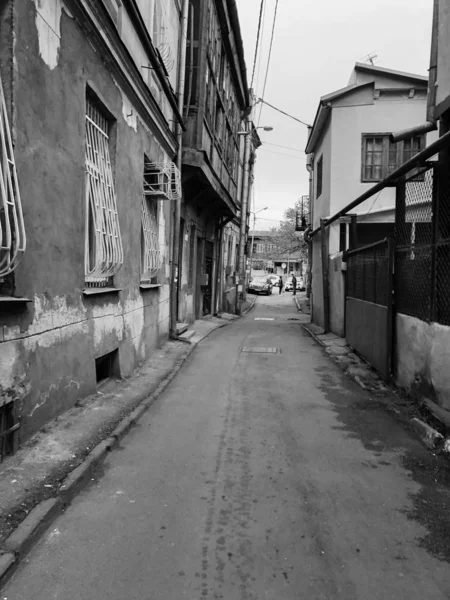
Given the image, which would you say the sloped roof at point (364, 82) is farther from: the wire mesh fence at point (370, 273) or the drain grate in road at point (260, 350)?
the drain grate in road at point (260, 350)

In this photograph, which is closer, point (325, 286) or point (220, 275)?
point (325, 286)

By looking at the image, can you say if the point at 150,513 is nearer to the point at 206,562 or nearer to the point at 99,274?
the point at 206,562

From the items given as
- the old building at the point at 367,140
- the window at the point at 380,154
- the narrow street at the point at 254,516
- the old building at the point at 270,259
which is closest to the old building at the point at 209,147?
the old building at the point at 367,140

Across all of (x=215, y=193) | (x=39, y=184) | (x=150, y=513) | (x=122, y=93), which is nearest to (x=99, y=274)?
(x=39, y=184)

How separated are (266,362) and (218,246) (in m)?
11.2

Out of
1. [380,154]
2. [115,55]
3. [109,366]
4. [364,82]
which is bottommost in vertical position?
[109,366]

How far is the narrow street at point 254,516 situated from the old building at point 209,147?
7.77m

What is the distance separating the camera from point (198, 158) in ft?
38.3

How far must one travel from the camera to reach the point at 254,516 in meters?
3.48

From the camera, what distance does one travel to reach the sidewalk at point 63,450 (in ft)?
10.7

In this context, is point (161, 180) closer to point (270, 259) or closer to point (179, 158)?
point (179, 158)

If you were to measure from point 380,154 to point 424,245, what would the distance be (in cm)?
1035

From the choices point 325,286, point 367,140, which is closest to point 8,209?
point 325,286

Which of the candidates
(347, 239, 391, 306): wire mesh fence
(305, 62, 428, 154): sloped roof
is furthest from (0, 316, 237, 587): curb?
(305, 62, 428, 154): sloped roof
